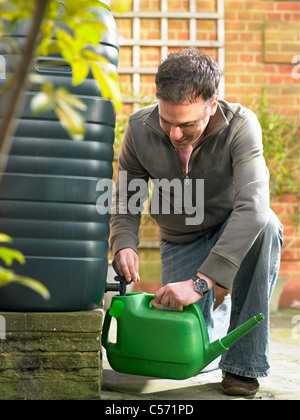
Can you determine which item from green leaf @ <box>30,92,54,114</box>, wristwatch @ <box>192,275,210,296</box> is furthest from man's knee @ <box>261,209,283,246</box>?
green leaf @ <box>30,92,54,114</box>

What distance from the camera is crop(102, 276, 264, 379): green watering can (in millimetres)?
1653

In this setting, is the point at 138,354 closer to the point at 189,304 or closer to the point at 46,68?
the point at 189,304

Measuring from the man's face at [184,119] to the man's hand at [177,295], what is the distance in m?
0.45

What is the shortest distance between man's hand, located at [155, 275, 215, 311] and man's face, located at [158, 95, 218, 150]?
0.45m

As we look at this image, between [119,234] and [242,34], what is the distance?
2.90m

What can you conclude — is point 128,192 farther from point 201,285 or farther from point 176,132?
point 201,285

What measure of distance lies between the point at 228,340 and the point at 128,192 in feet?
2.24

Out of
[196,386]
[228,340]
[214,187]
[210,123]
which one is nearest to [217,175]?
[214,187]

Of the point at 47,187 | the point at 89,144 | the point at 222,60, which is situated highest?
the point at 222,60

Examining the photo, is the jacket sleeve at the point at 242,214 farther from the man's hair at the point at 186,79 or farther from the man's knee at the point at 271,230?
the man's hair at the point at 186,79

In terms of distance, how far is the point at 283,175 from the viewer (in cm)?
417

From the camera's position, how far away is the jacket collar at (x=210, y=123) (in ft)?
6.22

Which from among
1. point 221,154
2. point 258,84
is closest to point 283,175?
point 258,84

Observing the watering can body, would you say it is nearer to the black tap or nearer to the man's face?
the black tap
